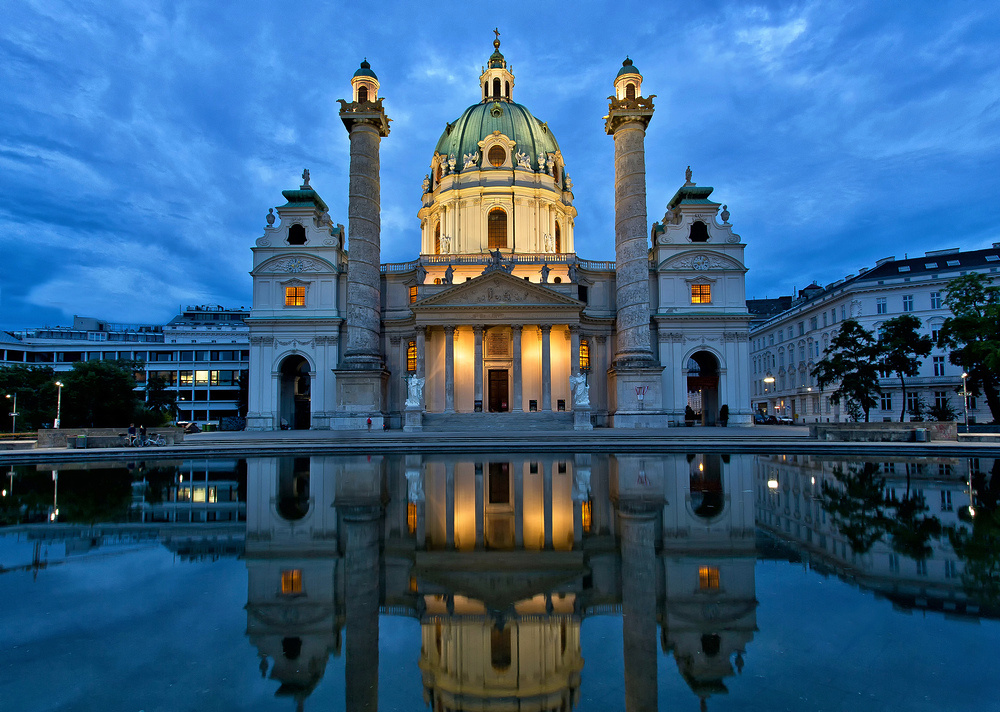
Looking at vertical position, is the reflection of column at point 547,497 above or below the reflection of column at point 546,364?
below

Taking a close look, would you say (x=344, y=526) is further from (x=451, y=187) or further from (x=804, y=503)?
(x=451, y=187)

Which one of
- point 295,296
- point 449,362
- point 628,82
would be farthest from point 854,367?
point 295,296

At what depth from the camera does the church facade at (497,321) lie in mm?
43906

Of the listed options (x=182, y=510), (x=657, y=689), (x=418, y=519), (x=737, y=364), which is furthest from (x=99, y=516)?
(x=737, y=364)

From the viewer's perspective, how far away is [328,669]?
4789 mm

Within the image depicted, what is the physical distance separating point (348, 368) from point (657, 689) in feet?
137

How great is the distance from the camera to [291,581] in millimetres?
7020

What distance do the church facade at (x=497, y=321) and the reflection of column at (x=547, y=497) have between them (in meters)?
21.5

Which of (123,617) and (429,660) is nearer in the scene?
(429,660)

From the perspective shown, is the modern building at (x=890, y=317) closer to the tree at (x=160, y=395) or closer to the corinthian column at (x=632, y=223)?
the corinthian column at (x=632, y=223)

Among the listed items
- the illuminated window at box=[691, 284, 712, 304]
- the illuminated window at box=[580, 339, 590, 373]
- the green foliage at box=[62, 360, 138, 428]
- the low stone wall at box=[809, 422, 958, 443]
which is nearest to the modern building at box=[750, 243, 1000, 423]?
the illuminated window at box=[691, 284, 712, 304]

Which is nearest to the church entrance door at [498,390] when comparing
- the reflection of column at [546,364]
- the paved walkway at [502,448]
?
the reflection of column at [546,364]

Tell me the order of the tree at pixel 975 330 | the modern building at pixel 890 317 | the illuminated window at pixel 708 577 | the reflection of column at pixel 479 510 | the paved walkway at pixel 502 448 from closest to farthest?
the illuminated window at pixel 708 577, the reflection of column at pixel 479 510, the paved walkway at pixel 502 448, the tree at pixel 975 330, the modern building at pixel 890 317

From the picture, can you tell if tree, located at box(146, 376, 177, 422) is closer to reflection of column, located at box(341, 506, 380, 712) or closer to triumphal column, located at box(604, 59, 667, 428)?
triumphal column, located at box(604, 59, 667, 428)
